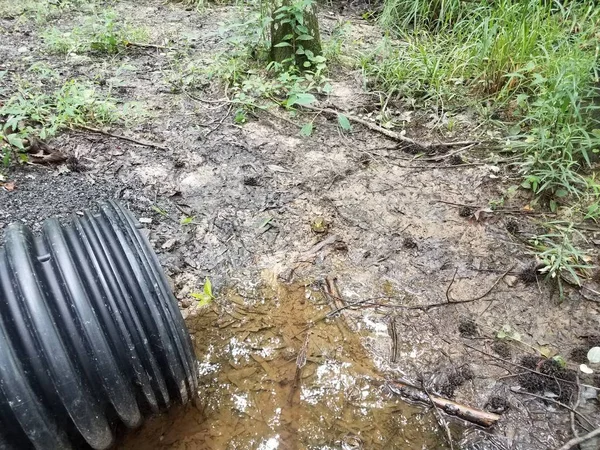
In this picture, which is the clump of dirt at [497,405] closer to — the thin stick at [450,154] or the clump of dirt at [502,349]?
the clump of dirt at [502,349]

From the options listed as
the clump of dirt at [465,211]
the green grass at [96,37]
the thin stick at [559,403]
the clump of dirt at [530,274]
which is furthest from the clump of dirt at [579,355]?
the green grass at [96,37]

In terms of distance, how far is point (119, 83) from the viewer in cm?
365

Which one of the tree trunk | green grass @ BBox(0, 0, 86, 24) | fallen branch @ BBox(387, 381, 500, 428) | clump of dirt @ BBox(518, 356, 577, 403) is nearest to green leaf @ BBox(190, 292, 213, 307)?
fallen branch @ BBox(387, 381, 500, 428)

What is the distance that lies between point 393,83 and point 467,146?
0.88 metres

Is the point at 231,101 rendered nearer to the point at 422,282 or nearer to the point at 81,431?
the point at 422,282

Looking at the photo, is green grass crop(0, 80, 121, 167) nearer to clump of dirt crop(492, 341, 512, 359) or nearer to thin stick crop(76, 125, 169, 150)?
thin stick crop(76, 125, 169, 150)

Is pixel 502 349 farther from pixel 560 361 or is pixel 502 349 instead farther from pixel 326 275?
pixel 326 275

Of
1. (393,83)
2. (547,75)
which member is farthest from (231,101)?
(547,75)

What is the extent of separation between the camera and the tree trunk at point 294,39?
3717 millimetres

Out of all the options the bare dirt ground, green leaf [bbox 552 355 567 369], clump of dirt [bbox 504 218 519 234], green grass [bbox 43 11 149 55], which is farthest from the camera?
green grass [bbox 43 11 149 55]

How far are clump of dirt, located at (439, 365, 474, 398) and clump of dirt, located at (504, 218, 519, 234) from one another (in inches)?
36.6

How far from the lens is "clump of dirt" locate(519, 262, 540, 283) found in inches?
90.0

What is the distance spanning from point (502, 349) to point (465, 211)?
89cm

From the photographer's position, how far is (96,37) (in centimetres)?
414
